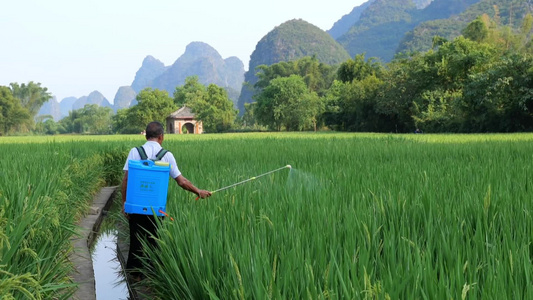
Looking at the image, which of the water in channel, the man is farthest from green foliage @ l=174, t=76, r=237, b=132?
the man

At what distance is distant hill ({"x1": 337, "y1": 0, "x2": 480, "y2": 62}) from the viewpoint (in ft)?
440

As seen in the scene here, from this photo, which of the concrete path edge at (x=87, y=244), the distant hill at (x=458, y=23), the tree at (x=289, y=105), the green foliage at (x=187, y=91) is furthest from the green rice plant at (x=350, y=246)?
the distant hill at (x=458, y=23)

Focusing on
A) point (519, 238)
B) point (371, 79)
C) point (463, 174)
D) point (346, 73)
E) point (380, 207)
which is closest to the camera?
point (519, 238)

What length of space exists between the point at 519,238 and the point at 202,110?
53165 millimetres

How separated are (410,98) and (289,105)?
738 inches

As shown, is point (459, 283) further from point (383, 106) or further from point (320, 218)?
point (383, 106)

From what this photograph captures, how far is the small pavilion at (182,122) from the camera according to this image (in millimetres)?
58500

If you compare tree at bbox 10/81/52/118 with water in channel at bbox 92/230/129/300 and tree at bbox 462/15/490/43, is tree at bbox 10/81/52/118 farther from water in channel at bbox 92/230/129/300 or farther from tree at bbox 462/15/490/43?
water in channel at bbox 92/230/129/300

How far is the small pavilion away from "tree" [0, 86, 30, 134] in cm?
1976

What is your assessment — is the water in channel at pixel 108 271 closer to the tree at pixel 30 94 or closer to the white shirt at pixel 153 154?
the white shirt at pixel 153 154

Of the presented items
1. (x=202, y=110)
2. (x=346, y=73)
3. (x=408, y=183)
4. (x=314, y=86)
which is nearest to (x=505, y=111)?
(x=408, y=183)

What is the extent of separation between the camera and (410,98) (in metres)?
30.1

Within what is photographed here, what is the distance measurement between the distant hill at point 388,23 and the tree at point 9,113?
284ft

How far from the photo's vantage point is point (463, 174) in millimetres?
4730
